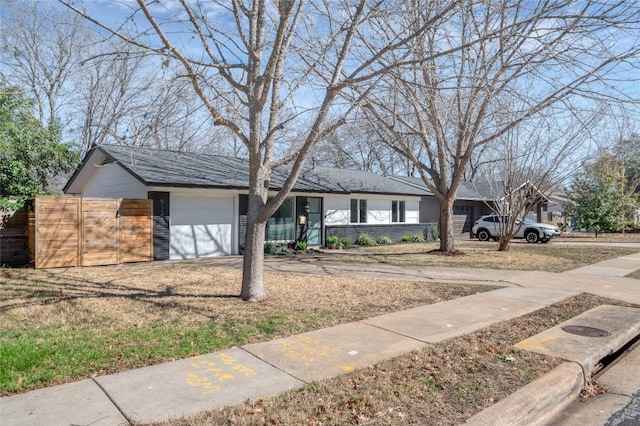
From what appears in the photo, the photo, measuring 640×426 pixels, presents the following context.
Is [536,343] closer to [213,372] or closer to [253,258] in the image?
[213,372]

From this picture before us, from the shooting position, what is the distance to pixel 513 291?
9000 millimetres

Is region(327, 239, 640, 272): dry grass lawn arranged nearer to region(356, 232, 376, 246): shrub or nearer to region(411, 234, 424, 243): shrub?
region(356, 232, 376, 246): shrub

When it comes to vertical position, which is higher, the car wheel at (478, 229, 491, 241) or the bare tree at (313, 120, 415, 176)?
the bare tree at (313, 120, 415, 176)

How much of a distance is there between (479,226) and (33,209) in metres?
22.8

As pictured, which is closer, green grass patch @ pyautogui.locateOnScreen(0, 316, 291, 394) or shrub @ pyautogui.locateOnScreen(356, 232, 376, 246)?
green grass patch @ pyautogui.locateOnScreen(0, 316, 291, 394)

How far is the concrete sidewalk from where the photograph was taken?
354cm

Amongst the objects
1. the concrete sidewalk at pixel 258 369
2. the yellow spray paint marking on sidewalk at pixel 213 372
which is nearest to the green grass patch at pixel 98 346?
the concrete sidewalk at pixel 258 369

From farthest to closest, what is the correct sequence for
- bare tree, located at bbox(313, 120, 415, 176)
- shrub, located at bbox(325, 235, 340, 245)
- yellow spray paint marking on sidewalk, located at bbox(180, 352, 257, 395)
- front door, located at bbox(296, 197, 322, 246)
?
bare tree, located at bbox(313, 120, 415, 176)
shrub, located at bbox(325, 235, 340, 245)
front door, located at bbox(296, 197, 322, 246)
yellow spray paint marking on sidewalk, located at bbox(180, 352, 257, 395)

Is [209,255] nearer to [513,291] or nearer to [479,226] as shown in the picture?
[513,291]

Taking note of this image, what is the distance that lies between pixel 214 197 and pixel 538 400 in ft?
42.8

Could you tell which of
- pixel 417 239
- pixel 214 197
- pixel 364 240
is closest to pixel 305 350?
pixel 214 197

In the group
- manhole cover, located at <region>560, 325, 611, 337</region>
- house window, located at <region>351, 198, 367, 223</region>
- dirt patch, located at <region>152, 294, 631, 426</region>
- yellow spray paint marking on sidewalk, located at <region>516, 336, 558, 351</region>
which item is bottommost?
dirt patch, located at <region>152, 294, 631, 426</region>

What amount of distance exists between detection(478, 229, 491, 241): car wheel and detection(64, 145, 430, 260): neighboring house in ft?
22.1

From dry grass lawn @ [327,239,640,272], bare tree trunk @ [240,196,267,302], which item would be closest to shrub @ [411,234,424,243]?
dry grass lawn @ [327,239,640,272]
